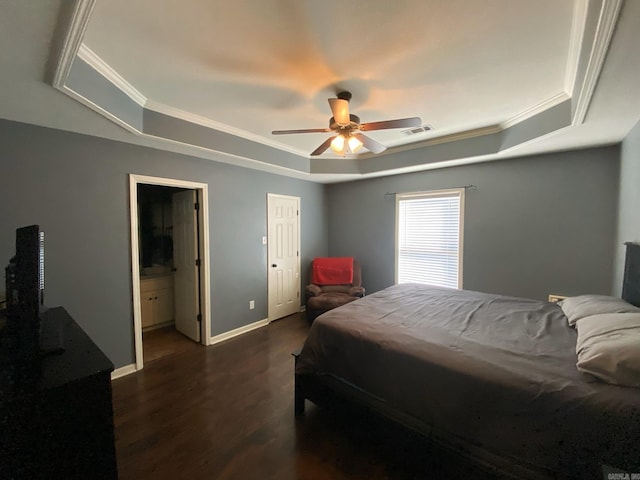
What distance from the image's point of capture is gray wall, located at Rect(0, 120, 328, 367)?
7.22 feet

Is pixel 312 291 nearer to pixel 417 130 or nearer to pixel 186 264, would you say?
pixel 186 264

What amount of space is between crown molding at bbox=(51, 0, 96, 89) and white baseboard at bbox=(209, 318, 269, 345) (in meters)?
2.96

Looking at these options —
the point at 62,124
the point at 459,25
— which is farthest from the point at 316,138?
the point at 62,124

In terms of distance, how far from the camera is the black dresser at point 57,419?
0.97 m

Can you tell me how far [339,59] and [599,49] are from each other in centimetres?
142

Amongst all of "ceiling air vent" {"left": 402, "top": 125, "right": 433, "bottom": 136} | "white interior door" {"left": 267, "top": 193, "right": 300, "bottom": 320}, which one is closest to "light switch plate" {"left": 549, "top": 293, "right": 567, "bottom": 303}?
"ceiling air vent" {"left": 402, "top": 125, "right": 433, "bottom": 136}

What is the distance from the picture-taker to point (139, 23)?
4.97ft

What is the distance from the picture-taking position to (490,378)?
1.39 m

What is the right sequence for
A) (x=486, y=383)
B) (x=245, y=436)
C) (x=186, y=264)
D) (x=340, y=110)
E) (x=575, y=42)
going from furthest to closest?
(x=186, y=264), (x=340, y=110), (x=245, y=436), (x=575, y=42), (x=486, y=383)

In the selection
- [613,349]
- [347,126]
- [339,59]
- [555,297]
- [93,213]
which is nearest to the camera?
[613,349]

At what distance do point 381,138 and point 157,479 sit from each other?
3894 mm

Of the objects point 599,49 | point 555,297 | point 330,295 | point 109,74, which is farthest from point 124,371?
point 555,297

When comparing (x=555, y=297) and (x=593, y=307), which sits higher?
(x=593, y=307)

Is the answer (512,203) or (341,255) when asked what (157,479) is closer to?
(341,255)
